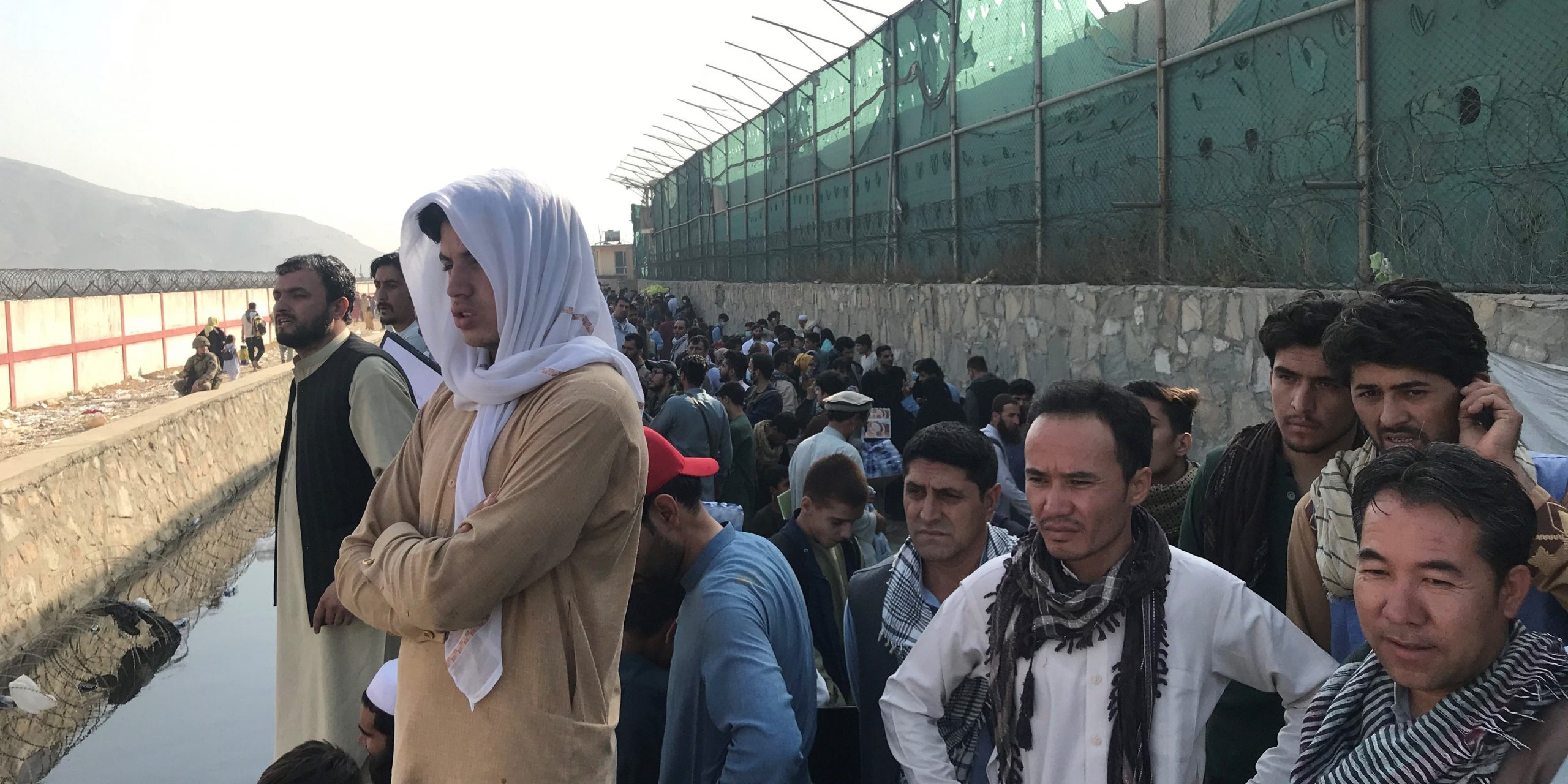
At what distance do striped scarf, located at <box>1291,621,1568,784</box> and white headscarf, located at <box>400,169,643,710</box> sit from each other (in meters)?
1.27

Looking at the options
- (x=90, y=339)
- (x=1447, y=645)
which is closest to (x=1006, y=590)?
(x=1447, y=645)

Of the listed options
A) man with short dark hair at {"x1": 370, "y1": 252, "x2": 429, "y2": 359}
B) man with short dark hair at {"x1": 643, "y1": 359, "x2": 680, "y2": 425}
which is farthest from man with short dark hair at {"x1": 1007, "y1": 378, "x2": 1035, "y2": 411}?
man with short dark hair at {"x1": 370, "y1": 252, "x2": 429, "y2": 359}

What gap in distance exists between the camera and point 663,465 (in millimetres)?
2398

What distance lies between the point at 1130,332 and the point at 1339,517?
24.5 feet

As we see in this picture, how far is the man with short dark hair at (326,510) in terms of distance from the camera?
10.7 ft

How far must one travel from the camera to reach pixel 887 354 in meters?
10.4

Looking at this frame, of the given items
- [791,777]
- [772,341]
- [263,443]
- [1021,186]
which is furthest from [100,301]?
[791,777]

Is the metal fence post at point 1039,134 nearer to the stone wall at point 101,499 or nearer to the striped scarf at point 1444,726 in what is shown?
the stone wall at point 101,499

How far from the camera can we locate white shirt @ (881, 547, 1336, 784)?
1951 millimetres

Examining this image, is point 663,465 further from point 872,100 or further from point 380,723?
point 872,100

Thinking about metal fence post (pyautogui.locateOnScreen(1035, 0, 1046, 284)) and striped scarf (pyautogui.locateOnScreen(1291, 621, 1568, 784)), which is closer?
striped scarf (pyautogui.locateOnScreen(1291, 621, 1568, 784))

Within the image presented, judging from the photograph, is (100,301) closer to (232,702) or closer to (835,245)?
(835,245)

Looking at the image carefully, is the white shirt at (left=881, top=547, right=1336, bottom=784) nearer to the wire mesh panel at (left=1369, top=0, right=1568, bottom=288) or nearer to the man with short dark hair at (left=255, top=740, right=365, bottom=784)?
the man with short dark hair at (left=255, top=740, right=365, bottom=784)

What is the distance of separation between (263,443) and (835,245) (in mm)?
9998
